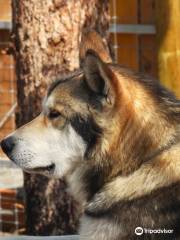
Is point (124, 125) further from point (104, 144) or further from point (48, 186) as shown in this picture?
point (48, 186)

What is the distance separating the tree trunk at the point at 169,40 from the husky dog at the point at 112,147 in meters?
1.88

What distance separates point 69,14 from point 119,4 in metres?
3.04

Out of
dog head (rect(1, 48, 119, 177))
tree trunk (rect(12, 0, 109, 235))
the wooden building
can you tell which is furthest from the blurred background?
dog head (rect(1, 48, 119, 177))

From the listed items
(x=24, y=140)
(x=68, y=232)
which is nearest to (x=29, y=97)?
(x=68, y=232)

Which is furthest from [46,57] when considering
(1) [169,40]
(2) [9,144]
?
(2) [9,144]

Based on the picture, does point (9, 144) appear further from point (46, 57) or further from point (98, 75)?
point (46, 57)

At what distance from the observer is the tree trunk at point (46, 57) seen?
5.36 meters

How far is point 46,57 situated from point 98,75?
2.08 m

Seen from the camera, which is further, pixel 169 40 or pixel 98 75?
pixel 169 40

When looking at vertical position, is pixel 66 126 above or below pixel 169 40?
below

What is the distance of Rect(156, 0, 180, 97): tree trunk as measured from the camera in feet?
17.5

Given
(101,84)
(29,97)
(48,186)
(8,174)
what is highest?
(101,84)

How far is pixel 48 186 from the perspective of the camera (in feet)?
18.1

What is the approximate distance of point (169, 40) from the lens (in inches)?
213
